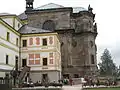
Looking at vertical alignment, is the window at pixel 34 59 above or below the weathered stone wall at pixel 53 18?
below

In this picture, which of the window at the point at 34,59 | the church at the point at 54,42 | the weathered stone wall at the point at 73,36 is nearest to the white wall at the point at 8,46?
the church at the point at 54,42

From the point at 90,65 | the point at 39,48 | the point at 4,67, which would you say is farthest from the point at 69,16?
the point at 4,67

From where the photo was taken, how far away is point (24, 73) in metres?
43.1

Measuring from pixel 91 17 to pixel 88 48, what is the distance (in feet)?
29.0

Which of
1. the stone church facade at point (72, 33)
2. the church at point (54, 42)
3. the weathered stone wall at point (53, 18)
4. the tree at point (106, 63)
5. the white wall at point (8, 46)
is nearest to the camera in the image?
the white wall at point (8, 46)

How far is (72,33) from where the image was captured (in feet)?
203

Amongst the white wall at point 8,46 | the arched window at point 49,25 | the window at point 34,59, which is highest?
the arched window at point 49,25

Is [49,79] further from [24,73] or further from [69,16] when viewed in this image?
[69,16]

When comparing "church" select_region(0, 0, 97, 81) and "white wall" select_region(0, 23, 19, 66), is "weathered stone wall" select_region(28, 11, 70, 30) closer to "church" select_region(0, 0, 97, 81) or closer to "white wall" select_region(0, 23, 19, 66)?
"church" select_region(0, 0, 97, 81)

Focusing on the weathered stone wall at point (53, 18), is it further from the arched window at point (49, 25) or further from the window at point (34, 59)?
the window at point (34, 59)

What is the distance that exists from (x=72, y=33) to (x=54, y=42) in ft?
53.6

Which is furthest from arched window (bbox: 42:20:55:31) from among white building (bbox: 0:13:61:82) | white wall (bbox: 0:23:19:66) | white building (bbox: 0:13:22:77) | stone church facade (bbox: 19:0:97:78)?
white wall (bbox: 0:23:19:66)

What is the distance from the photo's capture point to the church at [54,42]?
151ft

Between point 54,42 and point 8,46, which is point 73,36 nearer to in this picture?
point 54,42
